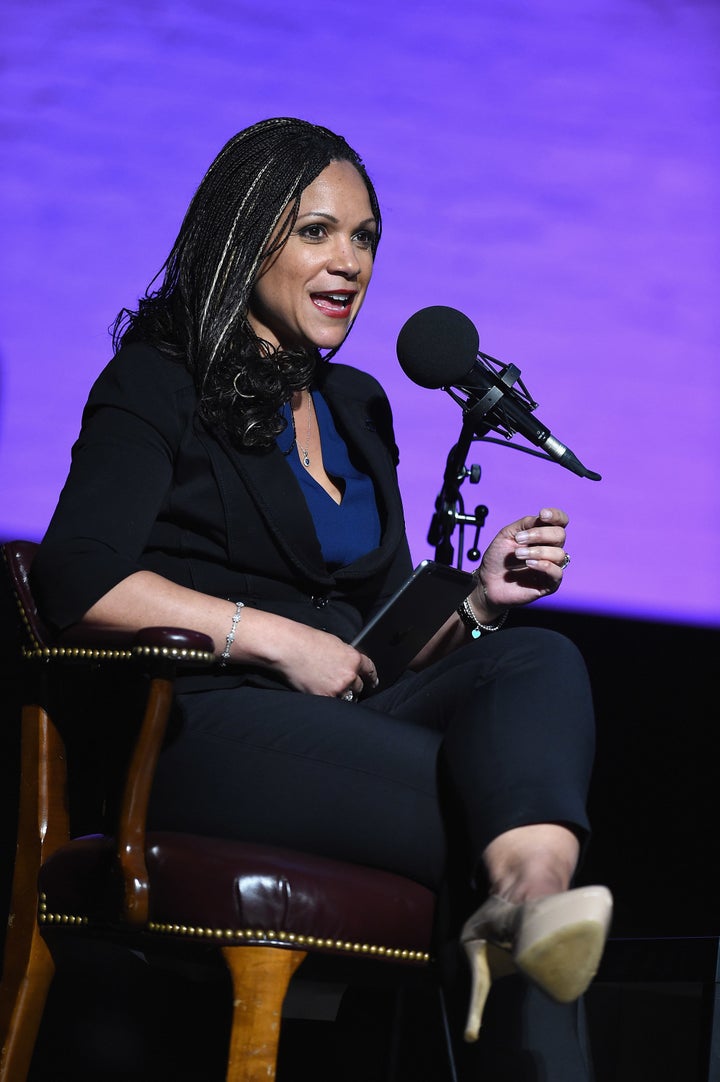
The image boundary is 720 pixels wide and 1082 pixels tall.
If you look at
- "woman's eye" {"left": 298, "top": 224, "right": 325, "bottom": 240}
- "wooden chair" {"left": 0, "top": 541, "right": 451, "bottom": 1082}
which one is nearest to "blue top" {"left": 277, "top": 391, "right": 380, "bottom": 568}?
"woman's eye" {"left": 298, "top": 224, "right": 325, "bottom": 240}

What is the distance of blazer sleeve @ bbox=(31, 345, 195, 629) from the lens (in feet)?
4.42

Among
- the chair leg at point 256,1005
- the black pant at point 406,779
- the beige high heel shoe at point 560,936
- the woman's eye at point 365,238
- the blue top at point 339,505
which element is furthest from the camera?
the woman's eye at point 365,238

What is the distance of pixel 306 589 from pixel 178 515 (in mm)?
195

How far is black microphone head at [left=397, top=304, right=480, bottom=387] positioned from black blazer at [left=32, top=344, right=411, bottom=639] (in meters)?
0.21

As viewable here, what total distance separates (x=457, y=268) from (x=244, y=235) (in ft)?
3.08

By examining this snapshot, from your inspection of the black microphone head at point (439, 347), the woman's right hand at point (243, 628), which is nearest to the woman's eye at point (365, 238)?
the black microphone head at point (439, 347)

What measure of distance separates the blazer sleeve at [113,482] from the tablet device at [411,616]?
291 mm

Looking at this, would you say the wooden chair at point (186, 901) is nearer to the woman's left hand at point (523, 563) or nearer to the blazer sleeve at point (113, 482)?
the blazer sleeve at point (113, 482)

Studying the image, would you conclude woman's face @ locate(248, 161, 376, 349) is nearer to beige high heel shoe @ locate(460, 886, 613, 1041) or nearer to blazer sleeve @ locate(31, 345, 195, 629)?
blazer sleeve @ locate(31, 345, 195, 629)

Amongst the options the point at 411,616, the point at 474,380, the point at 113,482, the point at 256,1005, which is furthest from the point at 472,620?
the point at 256,1005

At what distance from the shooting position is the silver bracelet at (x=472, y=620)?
1.69 metres

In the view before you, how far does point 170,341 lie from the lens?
1630mm

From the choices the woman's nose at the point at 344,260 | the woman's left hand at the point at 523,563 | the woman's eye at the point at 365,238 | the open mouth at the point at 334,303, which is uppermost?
the woman's eye at the point at 365,238

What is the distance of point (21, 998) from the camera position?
1373 mm
